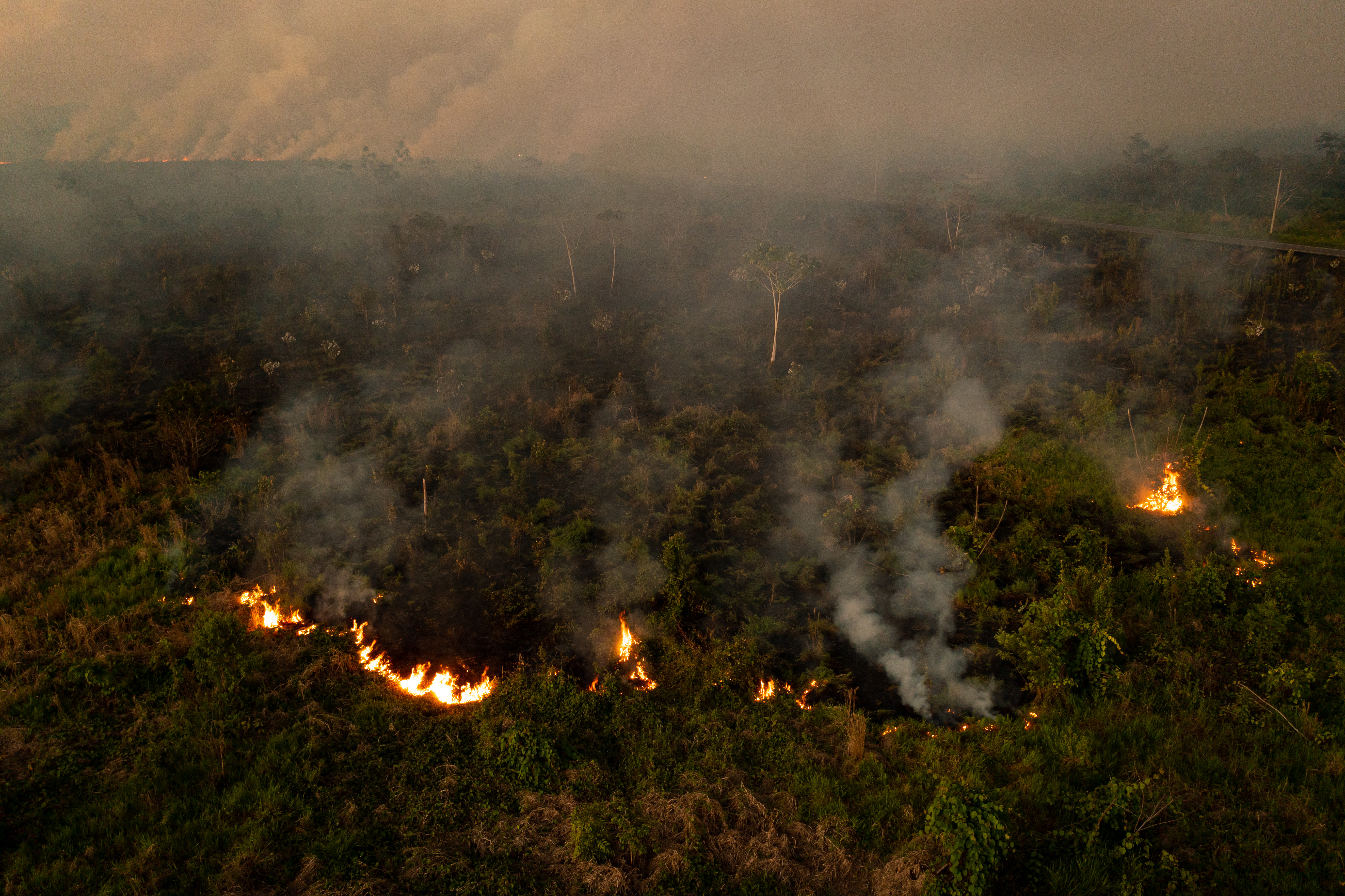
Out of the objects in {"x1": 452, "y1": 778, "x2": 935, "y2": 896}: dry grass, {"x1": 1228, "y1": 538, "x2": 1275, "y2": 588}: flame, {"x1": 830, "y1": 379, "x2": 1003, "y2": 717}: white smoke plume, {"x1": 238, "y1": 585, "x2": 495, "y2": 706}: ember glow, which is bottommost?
{"x1": 830, "y1": 379, "x2": 1003, "y2": 717}: white smoke plume

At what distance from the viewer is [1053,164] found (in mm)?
62750

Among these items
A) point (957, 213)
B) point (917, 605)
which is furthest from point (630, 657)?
point (957, 213)

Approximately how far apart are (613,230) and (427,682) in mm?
33275

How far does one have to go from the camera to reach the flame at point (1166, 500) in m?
14.6

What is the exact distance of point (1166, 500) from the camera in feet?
48.5

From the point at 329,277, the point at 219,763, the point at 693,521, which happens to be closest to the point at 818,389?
the point at 693,521

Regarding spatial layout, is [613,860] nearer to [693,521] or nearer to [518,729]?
[518,729]

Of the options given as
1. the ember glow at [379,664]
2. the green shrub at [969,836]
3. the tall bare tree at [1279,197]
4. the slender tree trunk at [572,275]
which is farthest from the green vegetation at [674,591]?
the tall bare tree at [1279,197]

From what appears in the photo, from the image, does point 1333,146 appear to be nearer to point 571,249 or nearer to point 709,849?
point 571,249

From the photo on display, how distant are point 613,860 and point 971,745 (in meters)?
5.41

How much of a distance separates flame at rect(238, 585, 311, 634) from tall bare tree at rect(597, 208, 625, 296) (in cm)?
2271

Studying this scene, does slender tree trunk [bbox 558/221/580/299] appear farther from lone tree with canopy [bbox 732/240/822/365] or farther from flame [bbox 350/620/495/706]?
flame [bbox 350/620/495/706]

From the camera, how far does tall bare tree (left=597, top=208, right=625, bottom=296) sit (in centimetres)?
3309

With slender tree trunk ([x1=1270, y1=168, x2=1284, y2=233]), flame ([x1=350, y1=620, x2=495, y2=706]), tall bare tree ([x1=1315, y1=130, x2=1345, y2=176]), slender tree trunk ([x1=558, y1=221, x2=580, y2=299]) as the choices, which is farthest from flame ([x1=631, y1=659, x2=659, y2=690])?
tall bare tree ([x1=1315, y1=130, x2=1345, y2=176])
